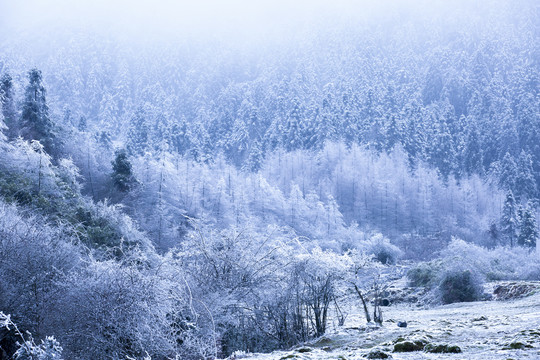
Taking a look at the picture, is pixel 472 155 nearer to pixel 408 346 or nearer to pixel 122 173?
pixel 122 173

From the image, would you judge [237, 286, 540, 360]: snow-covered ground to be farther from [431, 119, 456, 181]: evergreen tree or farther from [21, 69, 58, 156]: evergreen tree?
[431, 119, 456, 181]: evergreen tree

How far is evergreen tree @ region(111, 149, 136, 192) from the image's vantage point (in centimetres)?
4512

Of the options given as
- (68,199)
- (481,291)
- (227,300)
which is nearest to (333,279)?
(227,300)

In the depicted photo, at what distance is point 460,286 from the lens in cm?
3142

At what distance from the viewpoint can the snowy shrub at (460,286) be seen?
30495 mm

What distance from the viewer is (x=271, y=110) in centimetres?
14812

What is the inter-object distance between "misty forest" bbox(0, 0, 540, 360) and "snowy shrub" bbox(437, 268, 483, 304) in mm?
136

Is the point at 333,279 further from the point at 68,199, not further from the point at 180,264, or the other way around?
the point at 68,199

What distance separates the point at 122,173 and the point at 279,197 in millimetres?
36932

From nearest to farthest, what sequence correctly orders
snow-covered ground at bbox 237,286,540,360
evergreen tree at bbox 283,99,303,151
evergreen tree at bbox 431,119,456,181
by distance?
1. snow-covered ground at bbox 237,286,540,360
2. evergreen tree at bbox 431,119,456,181
3. evergreen tree at bbox 283,99,303,151

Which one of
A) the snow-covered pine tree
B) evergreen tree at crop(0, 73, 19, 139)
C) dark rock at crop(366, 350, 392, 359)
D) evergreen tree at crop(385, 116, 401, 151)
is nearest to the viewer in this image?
dark rock at crop(366, 350, 392, 359)

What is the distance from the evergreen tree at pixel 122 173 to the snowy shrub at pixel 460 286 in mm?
27502

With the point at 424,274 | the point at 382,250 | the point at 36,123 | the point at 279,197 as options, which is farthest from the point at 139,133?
the point at 424,274

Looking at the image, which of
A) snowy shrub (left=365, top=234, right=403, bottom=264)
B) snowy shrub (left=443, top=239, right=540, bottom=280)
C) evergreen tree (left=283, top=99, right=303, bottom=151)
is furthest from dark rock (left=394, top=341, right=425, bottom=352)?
evergreen tree (left=283, top=99, right=303, bottom=151)
